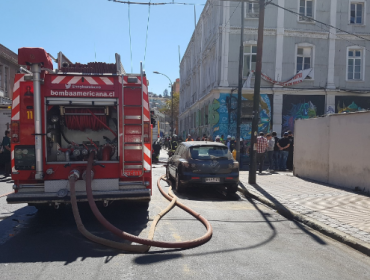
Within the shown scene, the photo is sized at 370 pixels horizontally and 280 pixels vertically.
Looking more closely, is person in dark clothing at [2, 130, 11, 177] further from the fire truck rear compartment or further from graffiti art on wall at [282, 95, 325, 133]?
graffiti art on wall at [282, 95, 325, 133]

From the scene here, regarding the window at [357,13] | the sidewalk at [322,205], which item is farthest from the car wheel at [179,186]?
the window at [357,13]

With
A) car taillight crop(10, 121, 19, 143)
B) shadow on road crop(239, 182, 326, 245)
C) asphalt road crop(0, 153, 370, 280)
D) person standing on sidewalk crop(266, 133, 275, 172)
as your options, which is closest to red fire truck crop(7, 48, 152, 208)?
car taillight crop(10, 121, 19, 143)

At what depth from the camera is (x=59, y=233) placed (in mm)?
5594

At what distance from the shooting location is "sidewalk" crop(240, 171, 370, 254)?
5.75 meters

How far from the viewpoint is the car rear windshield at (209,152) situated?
9.56 m

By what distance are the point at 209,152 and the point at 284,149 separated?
6552mm

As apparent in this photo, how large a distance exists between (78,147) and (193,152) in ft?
12.4

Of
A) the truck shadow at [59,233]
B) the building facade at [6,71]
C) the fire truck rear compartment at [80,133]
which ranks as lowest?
the truck shadow at [59,233]

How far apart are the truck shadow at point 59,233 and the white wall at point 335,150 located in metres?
6.10

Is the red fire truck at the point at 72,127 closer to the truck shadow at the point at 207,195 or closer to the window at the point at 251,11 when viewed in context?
the truck shadow at the point at 207,195

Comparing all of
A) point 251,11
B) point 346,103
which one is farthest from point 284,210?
point 346,103

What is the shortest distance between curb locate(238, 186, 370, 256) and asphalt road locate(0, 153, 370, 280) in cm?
11

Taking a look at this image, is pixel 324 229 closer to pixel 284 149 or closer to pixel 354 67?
pixel 284 149

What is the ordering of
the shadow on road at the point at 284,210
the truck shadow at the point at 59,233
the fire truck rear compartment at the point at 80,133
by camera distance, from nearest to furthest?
the truck shadow at the point at 59,233, the shadow on road at the point at 284,210, the fire truck rear compartment at the point at 80,133
